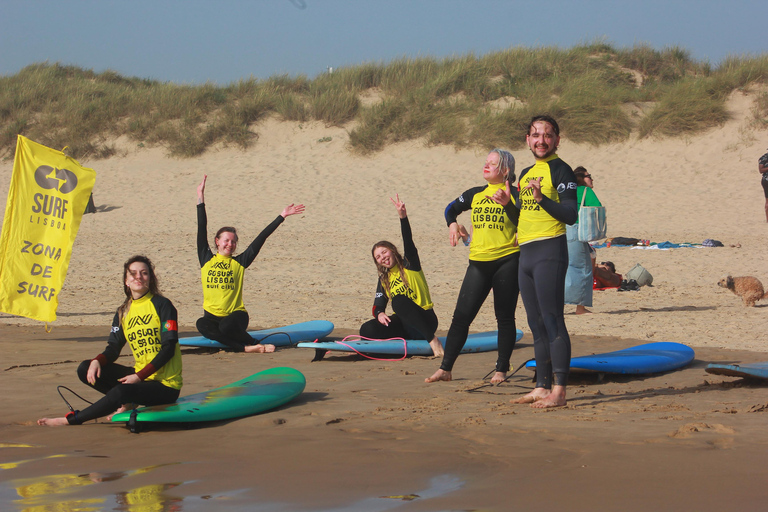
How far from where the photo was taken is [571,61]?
24172mm

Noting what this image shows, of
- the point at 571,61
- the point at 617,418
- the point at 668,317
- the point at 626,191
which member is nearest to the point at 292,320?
the point at 668,317

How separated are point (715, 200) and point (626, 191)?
2.02m

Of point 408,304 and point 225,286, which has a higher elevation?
point 225,286

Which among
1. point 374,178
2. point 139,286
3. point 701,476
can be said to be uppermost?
point 374,178

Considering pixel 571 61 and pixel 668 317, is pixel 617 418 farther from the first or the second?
pixel 571 61

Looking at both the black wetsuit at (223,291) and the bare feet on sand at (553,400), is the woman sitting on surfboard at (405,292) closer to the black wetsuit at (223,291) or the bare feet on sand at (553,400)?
the black wetsuit at (223,291)

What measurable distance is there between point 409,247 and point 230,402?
252 centimetres

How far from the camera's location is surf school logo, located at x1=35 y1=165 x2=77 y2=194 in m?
7.64

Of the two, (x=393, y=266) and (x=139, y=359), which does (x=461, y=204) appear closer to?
(x=393, y=266)

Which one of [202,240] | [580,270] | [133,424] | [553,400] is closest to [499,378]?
[553,400]

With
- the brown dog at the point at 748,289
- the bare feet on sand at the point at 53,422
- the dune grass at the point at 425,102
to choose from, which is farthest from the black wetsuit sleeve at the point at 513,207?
the dune grass at the point at 425,102

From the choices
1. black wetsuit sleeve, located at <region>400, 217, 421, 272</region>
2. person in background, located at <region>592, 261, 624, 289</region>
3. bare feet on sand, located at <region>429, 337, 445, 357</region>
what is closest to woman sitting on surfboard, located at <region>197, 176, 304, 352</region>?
black wetsuit sleeve, located at <region>400, 217, 421, 272</region>

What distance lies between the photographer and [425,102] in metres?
22.9

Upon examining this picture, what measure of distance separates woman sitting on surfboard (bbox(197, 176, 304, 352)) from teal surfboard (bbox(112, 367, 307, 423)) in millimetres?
2141
